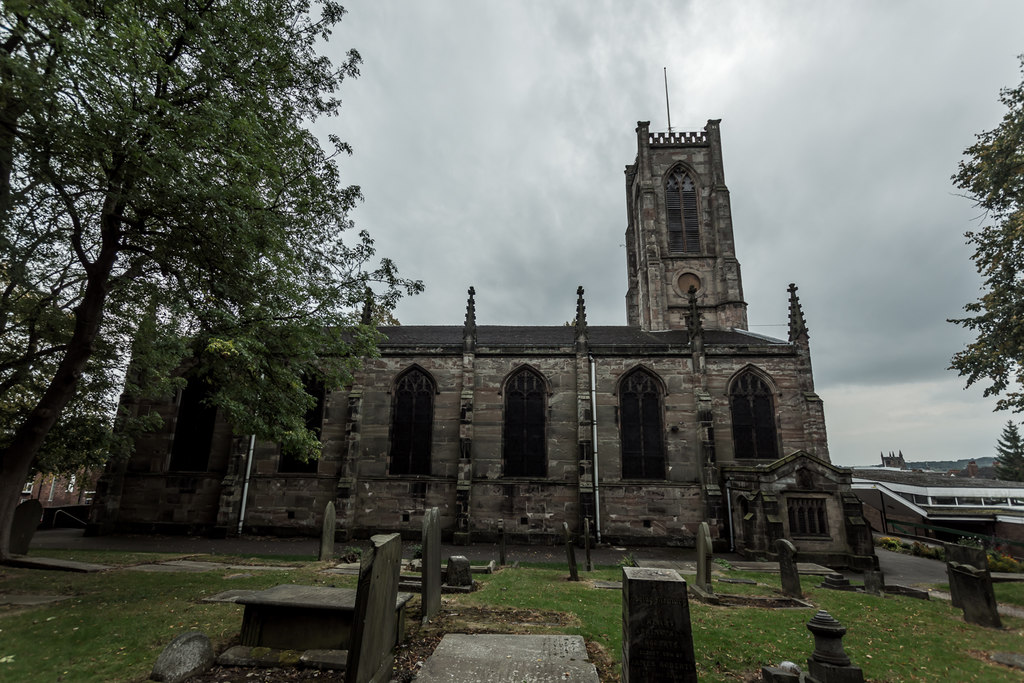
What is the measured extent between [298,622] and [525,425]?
15.5m

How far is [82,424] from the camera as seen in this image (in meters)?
13.2

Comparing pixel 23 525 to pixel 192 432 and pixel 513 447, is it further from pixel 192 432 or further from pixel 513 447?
pixel 513 447

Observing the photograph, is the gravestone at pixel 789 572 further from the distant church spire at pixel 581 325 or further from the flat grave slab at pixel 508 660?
the distant church spire at pixel 581 325

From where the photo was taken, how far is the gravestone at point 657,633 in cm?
449

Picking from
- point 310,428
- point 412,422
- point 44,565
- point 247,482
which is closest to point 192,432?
point 247,482

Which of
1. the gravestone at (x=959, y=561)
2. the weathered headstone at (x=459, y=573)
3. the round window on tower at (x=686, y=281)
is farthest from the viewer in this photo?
the round window on tower at (x=686, y=281)

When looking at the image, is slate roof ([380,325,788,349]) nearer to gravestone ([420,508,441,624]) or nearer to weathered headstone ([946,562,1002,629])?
weathered headstone ([946,562,1002,629])

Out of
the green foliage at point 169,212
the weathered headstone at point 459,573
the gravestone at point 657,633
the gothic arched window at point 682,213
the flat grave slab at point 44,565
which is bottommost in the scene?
the flat grave slab at point 44,565

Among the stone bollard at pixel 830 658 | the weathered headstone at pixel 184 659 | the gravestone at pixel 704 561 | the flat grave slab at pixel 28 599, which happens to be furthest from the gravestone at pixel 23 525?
the stone bollard at pixel 830 658

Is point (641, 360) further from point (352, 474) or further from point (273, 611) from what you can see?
point (273, 611)

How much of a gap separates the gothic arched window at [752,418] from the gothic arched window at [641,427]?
3201 mm

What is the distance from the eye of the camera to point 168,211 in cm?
909

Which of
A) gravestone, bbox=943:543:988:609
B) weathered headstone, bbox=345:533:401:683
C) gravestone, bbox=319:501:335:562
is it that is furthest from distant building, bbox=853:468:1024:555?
weathered headstone, bbox=345:533:401:683

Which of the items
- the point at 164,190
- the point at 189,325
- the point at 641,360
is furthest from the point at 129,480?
the point at 641,360
